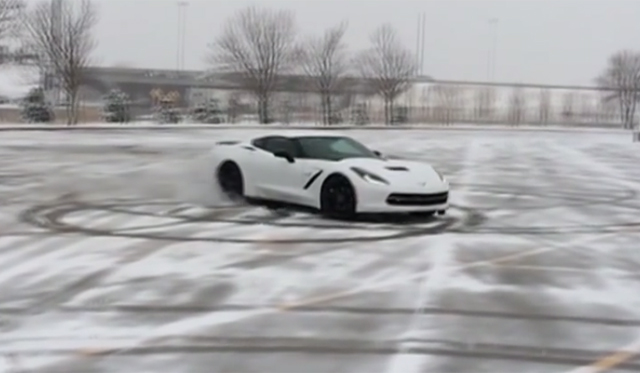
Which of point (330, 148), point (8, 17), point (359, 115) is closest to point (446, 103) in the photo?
point (359, 115)

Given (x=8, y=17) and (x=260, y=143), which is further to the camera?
(x=8, y=17)

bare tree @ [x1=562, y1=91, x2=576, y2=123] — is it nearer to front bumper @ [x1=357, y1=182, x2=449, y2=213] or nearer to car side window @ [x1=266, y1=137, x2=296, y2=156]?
car side window @ [x1=266, y1=137, x2=296, y2=156]

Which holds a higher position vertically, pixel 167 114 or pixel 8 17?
pixel 8 17

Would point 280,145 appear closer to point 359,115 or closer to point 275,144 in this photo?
point 275,144

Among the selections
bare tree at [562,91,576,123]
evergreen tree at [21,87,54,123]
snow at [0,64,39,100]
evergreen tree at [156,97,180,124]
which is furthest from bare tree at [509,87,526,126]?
evergreen tree at [21,87,54,123]

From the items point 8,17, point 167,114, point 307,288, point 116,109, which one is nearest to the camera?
point 307,288

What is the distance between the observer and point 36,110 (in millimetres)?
60344

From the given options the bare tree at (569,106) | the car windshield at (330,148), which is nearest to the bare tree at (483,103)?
the bare tree at (569,106)

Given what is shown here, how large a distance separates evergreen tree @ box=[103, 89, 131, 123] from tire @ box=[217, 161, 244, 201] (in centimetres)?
5269

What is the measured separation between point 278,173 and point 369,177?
1783 millimetres

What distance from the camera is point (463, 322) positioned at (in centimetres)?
692

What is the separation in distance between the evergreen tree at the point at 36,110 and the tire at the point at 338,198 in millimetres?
51368

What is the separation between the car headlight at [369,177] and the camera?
40.2ft

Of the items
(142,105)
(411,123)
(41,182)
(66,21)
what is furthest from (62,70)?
(41,182)
